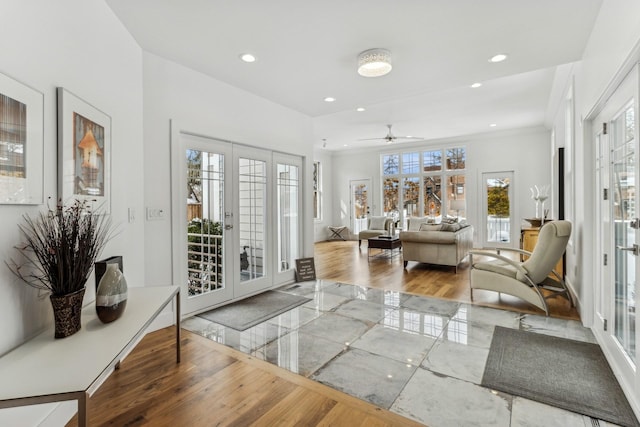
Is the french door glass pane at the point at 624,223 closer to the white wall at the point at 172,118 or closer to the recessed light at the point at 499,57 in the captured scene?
the recessed light at the point at 499,57

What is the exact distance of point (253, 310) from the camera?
366 centimetres

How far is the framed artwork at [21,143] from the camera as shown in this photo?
1355 mm

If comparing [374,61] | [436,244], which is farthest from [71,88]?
[436,244]

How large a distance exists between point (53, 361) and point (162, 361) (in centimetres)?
131

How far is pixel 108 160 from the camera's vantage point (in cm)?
236

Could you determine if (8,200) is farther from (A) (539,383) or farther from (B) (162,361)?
(A) (539,383)

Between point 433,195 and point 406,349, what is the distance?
7.13 metres

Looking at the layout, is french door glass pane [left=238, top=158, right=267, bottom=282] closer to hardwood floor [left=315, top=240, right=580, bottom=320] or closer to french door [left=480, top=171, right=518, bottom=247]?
hardwood floor [left=315, top=240, right=580, bottom=320]

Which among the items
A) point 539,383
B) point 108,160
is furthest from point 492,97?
point 108,160

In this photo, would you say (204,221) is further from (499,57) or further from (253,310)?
(499,57)

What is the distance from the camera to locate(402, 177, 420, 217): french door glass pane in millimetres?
9352

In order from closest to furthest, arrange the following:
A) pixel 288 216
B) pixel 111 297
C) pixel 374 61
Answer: pixel 111 297
pixel 374 61
pixel 288 216

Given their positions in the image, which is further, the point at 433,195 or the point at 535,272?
the point at 433,195

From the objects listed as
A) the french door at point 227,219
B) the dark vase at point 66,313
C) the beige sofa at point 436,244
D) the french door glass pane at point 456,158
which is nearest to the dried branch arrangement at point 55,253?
the dark vase at point 66,313
